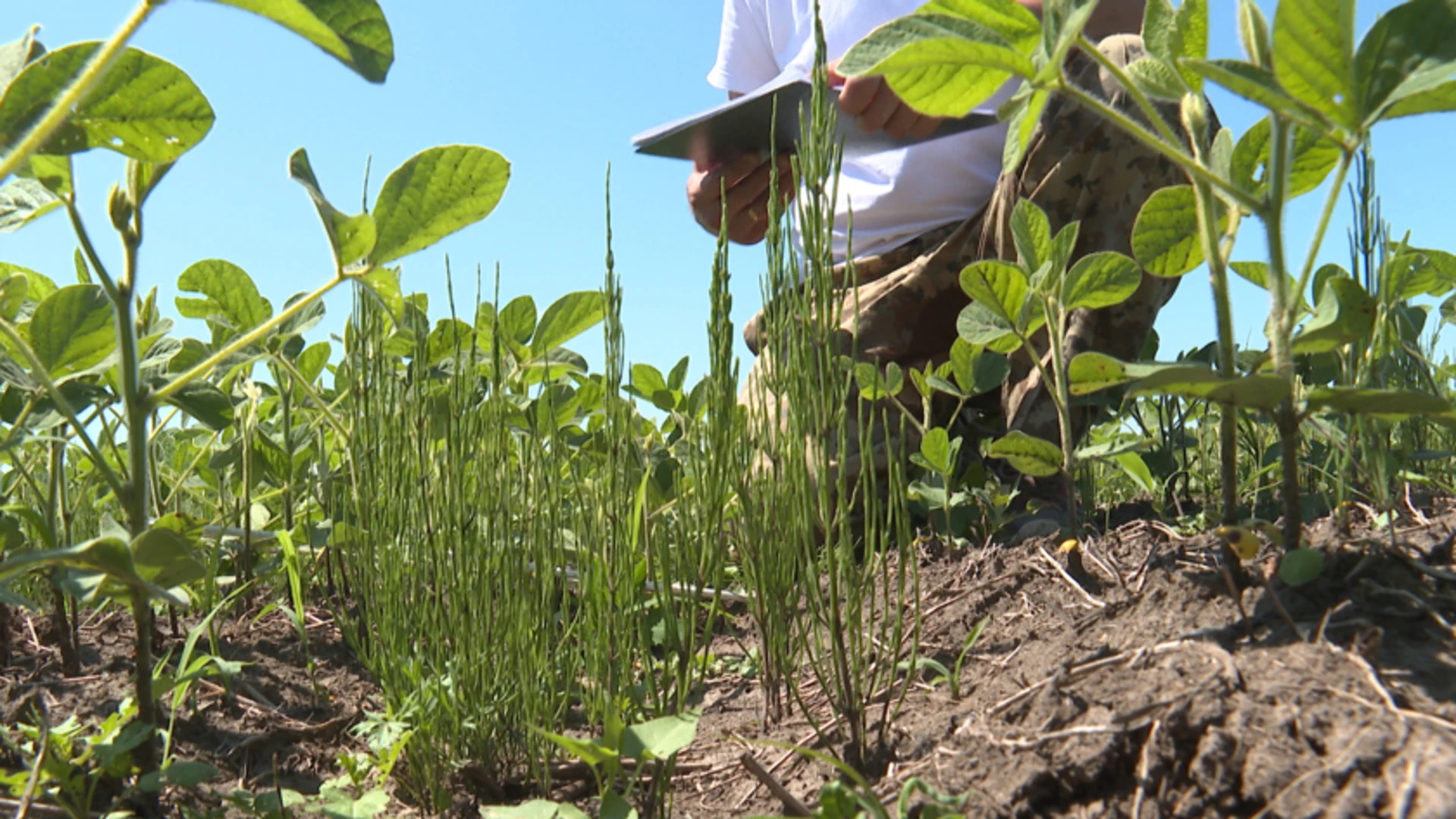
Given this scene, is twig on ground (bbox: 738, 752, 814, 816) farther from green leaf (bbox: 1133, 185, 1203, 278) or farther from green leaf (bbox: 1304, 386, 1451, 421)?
green leaf (bbox: 1133, 185, 1203, 278)

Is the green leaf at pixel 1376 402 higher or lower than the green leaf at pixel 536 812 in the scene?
higher

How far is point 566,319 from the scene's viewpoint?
2162 mm

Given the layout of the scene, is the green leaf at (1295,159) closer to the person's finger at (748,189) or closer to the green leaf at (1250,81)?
the green leaf at (1250,81)

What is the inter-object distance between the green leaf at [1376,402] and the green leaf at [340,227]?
3.51 feet

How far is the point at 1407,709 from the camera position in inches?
34.9

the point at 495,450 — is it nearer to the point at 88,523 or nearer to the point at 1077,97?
the point at 1077,97

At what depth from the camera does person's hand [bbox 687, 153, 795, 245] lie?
2.58 meters

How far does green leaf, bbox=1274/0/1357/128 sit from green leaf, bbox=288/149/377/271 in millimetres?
1008

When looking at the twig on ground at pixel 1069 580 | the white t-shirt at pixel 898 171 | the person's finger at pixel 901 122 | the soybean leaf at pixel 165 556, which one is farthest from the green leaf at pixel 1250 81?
the white t-shirt at pixel 898 171

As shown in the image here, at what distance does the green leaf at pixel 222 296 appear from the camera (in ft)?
6.28

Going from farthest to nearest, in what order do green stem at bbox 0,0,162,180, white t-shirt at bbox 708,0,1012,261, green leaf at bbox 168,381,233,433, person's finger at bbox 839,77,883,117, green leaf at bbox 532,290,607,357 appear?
1. white t-shirt at bbox 708,0,1012,261
2. person's finger at bbox 839,77,883,117
3. green leaf at bbox 532,290,607,357
4. green leaf at bbox 168,381,233,433
5. green stem at bbox 0,0,162,180

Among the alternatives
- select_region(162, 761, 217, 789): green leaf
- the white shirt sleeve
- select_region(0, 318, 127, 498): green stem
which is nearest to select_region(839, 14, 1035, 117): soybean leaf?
select_region(0, 318, 127, 498): green stem

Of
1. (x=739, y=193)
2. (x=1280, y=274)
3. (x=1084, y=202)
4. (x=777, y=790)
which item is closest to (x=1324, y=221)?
(x=1280, y=274)

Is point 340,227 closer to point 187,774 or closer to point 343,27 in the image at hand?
point 343,27
